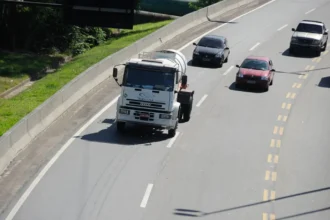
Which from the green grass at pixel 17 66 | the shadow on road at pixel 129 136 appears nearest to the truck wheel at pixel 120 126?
the shadow on road at pixel 129 136

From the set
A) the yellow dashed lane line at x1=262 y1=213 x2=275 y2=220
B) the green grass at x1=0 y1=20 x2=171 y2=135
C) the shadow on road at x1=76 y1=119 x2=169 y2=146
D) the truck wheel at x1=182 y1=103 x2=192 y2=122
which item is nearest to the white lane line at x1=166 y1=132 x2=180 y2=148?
the shadow on road at x1=76 y1=119 x2=169 y2=146

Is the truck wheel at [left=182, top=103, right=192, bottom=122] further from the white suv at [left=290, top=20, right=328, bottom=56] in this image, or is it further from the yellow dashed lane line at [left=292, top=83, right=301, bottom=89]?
the white suv at [left=290, top=20, right=328, bottom=56]

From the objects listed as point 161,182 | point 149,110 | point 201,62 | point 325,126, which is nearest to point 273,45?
point 201,62

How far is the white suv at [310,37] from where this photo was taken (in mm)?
46469

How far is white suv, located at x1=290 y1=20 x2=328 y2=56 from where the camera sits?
46.5 metres

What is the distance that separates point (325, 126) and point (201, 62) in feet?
36.6

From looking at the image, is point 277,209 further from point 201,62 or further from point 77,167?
point 201,62

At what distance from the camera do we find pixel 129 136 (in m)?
28.8

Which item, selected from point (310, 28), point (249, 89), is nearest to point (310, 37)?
point (310, 28)

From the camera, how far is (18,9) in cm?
5375

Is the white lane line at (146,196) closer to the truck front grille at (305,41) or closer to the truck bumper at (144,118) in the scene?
the truck bumper at (144,118)

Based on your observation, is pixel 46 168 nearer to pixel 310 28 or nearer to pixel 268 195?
pixel 268 195

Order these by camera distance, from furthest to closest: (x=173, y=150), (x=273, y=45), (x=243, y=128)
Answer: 1. (x=273, y=45)
2. (x=243, y=128)
3. (x=173, y=150)

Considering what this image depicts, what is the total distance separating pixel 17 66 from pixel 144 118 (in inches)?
845
